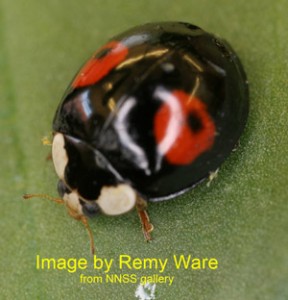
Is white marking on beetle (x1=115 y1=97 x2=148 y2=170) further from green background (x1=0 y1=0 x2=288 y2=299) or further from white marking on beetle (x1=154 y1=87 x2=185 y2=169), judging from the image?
green background (x1=0 y1=0 x2=288 y2=299)

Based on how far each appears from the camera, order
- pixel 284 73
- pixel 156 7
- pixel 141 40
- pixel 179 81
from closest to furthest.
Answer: pixel 179 81, pixel 141 40, pixel 284 73, pixel 156 7

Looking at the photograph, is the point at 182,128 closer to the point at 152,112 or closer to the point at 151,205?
the point at 152,112

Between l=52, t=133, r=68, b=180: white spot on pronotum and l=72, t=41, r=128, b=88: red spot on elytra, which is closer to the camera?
l=72, t=41, r=128, b=88: red spot on elytra

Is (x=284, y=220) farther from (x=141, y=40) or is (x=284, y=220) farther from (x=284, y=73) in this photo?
(x=141, y=40)

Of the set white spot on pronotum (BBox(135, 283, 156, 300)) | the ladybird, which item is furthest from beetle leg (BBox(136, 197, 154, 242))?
white spot on pronotum (BBox(135, 283, 156, 300))

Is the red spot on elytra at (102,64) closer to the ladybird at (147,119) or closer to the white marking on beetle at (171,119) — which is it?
the ladybird at (147,119)

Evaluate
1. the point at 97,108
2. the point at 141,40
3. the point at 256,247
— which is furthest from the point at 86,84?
the point at 256,247
